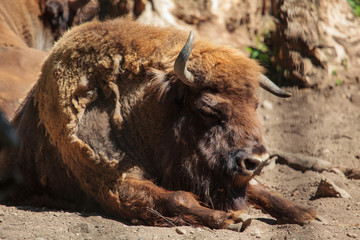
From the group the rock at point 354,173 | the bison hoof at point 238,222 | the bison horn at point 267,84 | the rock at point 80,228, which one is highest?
the bison horn at point 267,84

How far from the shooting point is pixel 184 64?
3289 millimetres

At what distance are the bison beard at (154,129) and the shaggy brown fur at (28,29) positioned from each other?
78.3 inches

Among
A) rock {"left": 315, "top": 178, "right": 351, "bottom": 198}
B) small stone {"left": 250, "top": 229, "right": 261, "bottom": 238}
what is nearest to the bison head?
small stone {"left": 250, "top": 229, "right": 261, "bottom": 238}

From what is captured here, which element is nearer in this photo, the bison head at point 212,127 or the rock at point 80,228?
the rock at point 80,228

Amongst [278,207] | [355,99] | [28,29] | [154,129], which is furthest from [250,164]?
[28,29]

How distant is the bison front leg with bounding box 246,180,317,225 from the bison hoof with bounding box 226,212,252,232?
50 centimetres

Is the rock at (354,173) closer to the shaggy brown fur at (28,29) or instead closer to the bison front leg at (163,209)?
the bison front leg at (163,209)

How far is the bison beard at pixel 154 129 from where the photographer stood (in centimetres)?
338

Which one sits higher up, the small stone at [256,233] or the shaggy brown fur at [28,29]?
the shaggy brown fur at [28,29]

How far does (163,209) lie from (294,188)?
182 centimetres

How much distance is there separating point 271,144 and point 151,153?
106 inches

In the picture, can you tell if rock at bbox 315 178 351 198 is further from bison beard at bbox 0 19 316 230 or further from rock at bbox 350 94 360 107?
rock at bbox 350 94 360 107

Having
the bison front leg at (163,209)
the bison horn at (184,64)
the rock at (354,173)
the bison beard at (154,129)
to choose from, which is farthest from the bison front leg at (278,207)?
the rock at (354,173)

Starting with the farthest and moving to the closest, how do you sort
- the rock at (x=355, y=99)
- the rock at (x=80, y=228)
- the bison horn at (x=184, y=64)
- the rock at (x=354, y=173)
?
the rock at (x=355, y=99), the rock at (x=354, y=173), the bison horn at (x=184, y=64), the rock at (x=80, y=228)
